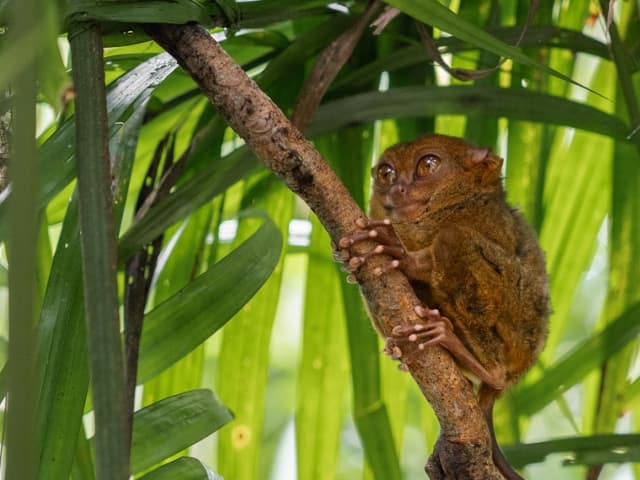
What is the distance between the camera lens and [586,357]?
265 cm

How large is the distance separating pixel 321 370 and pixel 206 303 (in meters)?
0.72

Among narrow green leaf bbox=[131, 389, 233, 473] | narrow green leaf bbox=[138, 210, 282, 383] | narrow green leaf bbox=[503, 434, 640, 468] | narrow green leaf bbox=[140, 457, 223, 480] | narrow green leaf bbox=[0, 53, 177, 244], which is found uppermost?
narrow green leaf bbox=[0, 53, 177, 244]

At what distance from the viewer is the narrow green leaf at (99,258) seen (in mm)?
1186

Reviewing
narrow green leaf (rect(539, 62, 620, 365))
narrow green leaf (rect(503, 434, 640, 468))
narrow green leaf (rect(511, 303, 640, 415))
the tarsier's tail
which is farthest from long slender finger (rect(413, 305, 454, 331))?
narrow green leaf (rect(539, 62, 620, 365))

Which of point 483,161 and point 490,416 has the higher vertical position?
point 483,161

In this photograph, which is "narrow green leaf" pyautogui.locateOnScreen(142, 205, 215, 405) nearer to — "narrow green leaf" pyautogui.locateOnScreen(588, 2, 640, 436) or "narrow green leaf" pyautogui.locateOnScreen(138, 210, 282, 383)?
"narrow green leaf" pyautogui.locateOnScreen(138, 210, 282, 383)

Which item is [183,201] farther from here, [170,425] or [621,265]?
[621,265]

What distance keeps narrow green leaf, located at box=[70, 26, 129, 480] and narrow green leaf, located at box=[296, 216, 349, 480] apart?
1220mm

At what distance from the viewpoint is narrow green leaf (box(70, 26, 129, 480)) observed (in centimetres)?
119

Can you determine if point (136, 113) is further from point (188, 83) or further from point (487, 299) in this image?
point (487, 299)

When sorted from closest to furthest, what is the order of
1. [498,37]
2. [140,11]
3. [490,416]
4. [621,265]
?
[140,11], [490,416], [498,37], [621,265]

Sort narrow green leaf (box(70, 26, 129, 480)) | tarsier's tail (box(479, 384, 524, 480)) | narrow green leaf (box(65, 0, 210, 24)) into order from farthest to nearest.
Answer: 1. tarsier's tail (box(479, 384, 524, 480))
2. narrow green leaf (box(65, 0, 210, 24))
3. narrow green leaf (box(70, 26, 129, 480))

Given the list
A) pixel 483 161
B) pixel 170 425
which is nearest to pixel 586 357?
pixel 483 161

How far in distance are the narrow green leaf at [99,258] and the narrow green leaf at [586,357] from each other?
4.95 feet
